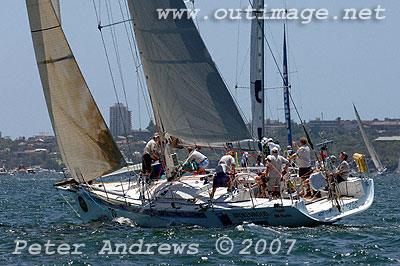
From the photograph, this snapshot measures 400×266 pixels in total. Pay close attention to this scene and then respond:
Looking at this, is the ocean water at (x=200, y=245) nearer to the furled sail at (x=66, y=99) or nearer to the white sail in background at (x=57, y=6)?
the furled sail at (x=66, y=99)

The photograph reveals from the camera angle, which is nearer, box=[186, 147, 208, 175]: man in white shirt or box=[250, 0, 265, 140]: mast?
box=[186, 147, 208, 175]: man in white shirt

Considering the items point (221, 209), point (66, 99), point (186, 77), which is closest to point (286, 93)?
point (186, 77)

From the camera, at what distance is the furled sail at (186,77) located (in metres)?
14.8

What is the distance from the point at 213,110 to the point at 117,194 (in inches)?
113

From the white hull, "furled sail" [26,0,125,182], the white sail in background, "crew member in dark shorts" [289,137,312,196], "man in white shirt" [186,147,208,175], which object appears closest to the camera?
the white hull

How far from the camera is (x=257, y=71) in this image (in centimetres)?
2312

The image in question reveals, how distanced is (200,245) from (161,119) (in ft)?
13.6

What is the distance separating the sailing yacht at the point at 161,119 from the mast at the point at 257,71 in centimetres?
765

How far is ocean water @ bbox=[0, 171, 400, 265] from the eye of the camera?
11.0 metres

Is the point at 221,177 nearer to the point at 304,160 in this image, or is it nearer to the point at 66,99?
the point at 304,160

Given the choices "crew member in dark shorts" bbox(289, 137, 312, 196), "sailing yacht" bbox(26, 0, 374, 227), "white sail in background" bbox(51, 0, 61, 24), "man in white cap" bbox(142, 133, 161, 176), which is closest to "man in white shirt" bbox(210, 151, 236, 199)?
"sailing yacht" bbox(26, 0, 374, 227)

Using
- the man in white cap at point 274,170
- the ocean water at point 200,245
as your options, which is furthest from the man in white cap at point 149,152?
the man in white cap at point 274,170

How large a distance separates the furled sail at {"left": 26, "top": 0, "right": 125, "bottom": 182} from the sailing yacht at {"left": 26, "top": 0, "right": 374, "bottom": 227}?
22mm

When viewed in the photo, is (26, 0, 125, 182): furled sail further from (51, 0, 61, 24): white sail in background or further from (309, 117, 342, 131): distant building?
(309, 117, 342, 131): distant building
